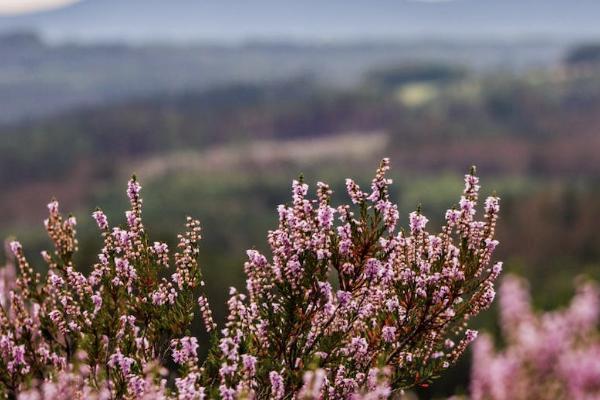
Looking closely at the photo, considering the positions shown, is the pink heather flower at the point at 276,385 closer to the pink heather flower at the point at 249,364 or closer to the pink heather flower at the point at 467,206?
the pink heather flower at the point at 249,364

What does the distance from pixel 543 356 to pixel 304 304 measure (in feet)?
48.1

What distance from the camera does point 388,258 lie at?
799 cm

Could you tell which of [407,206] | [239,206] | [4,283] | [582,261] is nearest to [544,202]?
[582,261]

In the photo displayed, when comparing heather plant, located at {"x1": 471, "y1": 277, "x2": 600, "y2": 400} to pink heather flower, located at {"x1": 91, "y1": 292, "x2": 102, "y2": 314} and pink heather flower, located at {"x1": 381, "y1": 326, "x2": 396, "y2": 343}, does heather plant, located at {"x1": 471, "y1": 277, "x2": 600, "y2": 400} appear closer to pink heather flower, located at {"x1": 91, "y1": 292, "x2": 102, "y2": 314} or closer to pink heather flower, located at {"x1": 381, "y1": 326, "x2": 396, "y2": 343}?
pink heather flower, located at {"x1": 381, "y1": 326, "x2": 396, "y2": 343}

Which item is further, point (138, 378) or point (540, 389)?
point (540, 389)

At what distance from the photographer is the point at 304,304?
25.4 feet

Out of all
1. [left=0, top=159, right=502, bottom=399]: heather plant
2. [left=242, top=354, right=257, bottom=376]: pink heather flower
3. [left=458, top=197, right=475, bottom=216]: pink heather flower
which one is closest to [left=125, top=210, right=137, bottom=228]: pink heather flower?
[left=0, top=159, right=502, bottom=399]: heather plant

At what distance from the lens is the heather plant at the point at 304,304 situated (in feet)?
25.0

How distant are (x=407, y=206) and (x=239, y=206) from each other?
40.3 meters

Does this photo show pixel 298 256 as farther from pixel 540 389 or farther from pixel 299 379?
pixel 540 389

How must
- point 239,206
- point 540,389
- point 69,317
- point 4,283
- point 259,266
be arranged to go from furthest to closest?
point 239,206, point 540,389, point 4,283, point 69,317, point 259,266

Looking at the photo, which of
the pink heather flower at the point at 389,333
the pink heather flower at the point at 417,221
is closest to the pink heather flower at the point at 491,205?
the pink heather flower at the point at 417,221

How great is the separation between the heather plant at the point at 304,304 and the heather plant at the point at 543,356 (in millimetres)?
12213

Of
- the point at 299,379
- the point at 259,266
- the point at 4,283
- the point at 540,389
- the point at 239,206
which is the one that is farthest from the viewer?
the point at 239,206
